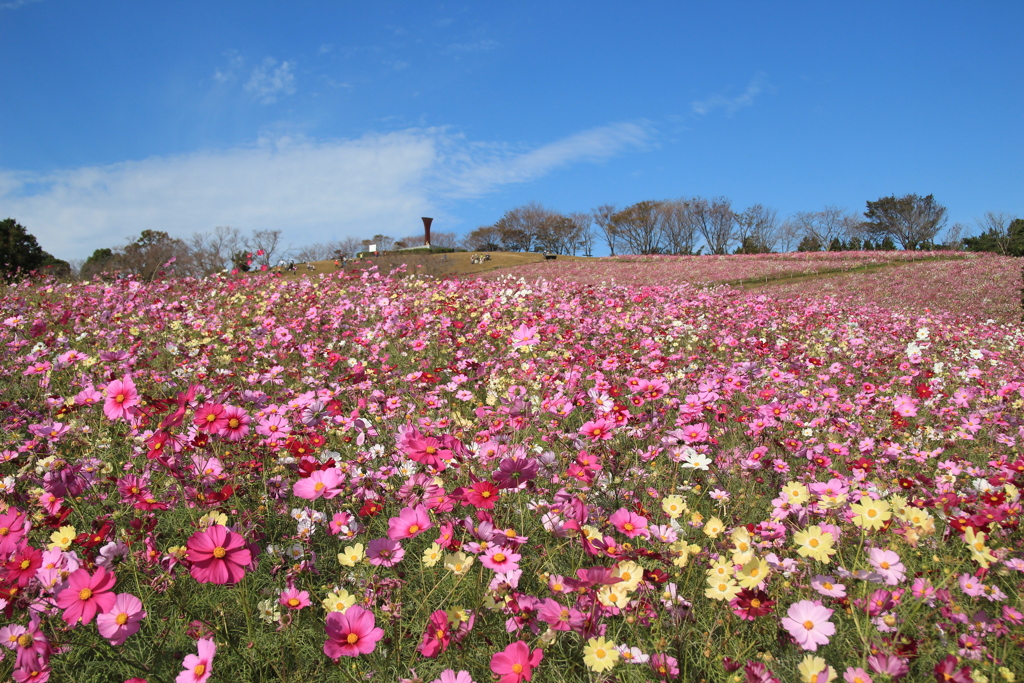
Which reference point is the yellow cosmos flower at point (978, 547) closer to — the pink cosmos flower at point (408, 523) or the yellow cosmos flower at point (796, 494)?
the yellow cosmos flower at point (796, 494)

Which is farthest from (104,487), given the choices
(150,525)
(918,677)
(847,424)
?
(847,424)

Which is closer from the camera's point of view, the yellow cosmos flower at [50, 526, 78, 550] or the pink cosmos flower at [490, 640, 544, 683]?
the pink cosmos flower at [490, 640, 544, 683]

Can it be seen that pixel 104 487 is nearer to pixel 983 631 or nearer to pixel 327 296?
pixel 983 631

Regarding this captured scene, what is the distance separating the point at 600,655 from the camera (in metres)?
1.34

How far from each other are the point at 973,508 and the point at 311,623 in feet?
7.62

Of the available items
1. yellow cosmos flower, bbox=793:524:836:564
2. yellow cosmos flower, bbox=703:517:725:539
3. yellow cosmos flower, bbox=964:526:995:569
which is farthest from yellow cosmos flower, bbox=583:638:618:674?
yellow cosmos flower, bbox=964:526:995:569

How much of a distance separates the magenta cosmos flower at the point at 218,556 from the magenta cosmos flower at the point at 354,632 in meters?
0.24

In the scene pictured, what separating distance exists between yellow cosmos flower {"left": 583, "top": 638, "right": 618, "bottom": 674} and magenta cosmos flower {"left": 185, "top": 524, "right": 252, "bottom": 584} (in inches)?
33.3

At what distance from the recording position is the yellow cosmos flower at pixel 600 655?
129 centimetres

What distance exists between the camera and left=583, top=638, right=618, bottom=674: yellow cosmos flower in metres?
1.29

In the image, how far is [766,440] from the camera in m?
2.67

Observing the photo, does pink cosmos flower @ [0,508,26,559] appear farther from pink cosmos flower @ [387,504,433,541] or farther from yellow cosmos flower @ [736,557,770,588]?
yellow cosmos flower @ [736,557,770,588]

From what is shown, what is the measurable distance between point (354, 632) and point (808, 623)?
44.0 inches

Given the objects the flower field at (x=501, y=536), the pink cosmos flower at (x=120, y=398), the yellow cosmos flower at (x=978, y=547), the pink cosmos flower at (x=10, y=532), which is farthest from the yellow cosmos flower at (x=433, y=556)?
the yellow cosmos flower at (x=978, y=547)
